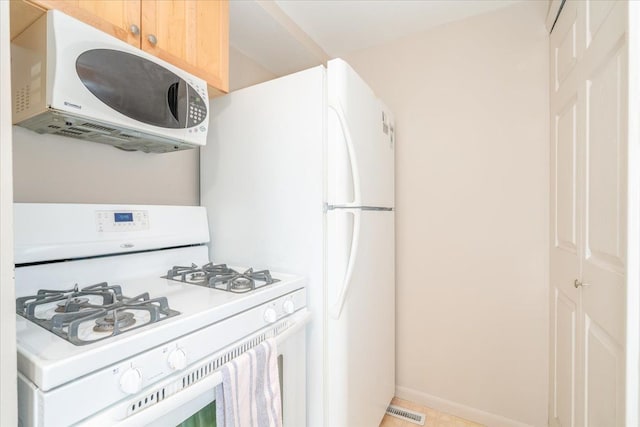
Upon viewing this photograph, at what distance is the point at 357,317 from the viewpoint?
146 cm

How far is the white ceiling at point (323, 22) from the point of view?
1.80 meters

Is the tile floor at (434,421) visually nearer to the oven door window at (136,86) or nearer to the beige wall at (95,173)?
the beige wall at (95,173)

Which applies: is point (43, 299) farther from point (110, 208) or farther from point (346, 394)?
point (346, 394)

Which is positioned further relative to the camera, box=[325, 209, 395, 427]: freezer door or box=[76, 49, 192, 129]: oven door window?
box=[325, 209, 395, 427]: freezer door

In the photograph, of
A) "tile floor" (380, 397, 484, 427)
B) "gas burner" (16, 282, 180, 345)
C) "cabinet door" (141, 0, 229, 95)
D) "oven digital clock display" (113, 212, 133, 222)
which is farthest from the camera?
"tile floor" (380, 397, 484, 427)

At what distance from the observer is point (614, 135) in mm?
882

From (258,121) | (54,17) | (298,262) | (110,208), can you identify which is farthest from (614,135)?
(110,208)

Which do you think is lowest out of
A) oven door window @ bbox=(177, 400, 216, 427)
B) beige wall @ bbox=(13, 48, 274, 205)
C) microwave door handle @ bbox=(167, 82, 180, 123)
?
oven door window @ bbox=(177, 400, 216, 427)

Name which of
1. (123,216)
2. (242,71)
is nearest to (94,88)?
(123,216)

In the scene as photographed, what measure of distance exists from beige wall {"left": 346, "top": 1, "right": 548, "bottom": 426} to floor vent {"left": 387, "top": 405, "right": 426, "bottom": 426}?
0.39ft

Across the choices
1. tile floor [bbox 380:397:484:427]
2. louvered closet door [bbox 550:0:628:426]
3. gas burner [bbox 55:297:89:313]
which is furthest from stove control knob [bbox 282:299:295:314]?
tile floor [bbox 380:397:484:427]

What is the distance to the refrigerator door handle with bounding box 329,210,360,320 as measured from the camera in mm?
1312

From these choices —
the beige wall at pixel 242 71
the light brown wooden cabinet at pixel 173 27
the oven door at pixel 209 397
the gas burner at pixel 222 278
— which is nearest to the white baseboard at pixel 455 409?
the oven door at pixel 209 397

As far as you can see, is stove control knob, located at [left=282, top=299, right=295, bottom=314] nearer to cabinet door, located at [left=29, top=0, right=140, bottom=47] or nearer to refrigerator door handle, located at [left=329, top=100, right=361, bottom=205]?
refrigerator door handle, located at [left=329, top=100, right=361, bottom=205]
